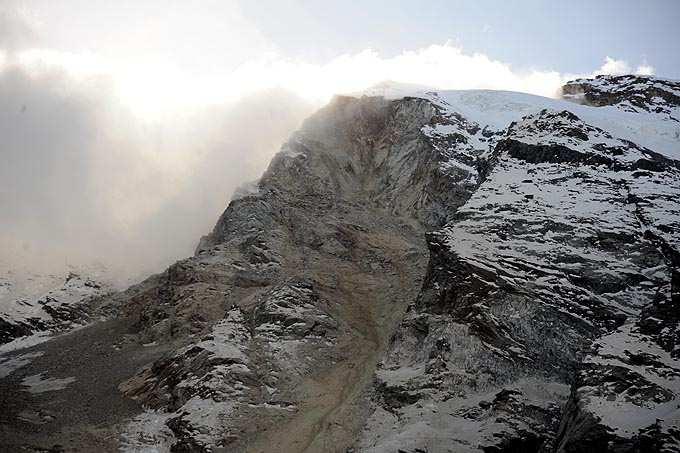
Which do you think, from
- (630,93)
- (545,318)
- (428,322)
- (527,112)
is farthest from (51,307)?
(630,93)

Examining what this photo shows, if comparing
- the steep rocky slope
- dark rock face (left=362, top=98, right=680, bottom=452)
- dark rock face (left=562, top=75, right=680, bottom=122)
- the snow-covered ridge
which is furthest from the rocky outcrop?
dark rock face (left=562, top=75, right=680, bottom=122)

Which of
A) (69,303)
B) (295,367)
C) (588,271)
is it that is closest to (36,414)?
(295,367)

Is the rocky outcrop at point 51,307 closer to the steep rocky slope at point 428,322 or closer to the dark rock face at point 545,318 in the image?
the steep rocky slope at point 428,322

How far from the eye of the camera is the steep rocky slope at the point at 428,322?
30.3 meters

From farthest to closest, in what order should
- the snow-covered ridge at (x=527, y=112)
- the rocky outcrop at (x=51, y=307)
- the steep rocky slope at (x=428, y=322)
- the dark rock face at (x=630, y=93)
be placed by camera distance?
1. the rocky outcrop at (x=51, y=307)
2. the dark rock face at (x=630, y=93)
3. the snow-covered ridge at (x=527, y=112)
4. the steep rocky slope at (x=428, y=322)

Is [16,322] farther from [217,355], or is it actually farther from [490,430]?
[490,430]

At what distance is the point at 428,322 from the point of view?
40125mm

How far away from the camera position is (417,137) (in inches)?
2960

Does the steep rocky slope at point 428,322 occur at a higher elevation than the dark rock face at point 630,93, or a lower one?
lower

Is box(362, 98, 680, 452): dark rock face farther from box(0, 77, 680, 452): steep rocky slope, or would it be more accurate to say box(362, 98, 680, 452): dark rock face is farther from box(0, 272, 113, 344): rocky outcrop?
box(0, 272, 113, 344): rocky outcrop

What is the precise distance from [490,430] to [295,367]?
18.6m

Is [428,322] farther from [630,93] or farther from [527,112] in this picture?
[630,93]

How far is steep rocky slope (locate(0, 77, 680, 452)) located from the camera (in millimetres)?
30328

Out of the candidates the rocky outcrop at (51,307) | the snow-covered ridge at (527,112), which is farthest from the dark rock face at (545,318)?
the rocky outcrop at (51,307)
